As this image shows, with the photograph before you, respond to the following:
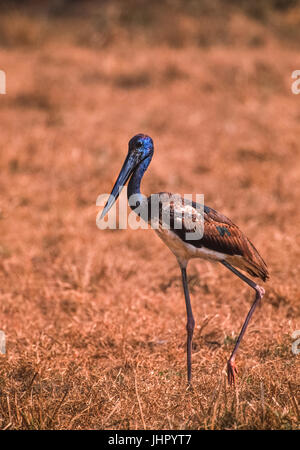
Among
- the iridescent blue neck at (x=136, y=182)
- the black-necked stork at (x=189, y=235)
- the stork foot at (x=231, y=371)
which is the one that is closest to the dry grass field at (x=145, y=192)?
the stork foot at (x=231, y=371)

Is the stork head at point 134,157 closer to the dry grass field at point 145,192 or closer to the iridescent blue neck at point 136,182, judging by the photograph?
the iridescent blue neck at point 136,182

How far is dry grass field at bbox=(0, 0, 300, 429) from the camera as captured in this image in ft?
10.3

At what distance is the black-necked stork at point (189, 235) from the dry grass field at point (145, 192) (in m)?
0.46

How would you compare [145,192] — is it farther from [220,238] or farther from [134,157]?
[220,238]

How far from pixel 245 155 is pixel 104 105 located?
2.68 metres

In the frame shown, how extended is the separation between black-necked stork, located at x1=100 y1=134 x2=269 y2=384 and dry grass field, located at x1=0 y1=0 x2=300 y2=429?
1.51ft

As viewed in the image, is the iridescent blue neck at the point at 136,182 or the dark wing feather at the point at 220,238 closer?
the dark wing feather at the point at 220,238

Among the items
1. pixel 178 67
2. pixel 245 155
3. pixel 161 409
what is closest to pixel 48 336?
pixel 161 409

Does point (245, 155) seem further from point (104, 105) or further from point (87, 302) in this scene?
point (87, 302)

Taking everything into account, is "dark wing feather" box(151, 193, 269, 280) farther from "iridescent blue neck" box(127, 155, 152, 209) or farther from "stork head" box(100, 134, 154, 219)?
"stork head" box(100, 134, 154, 219)

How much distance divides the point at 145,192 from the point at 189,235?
362cm

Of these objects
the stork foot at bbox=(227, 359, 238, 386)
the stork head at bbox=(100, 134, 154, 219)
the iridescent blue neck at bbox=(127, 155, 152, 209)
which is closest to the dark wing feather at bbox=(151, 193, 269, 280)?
the iridescent blue neck at bbox=(127, 155, 152, 209)

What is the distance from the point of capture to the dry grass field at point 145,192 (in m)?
3.14

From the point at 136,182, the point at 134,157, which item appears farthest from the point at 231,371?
the point at 134,157
